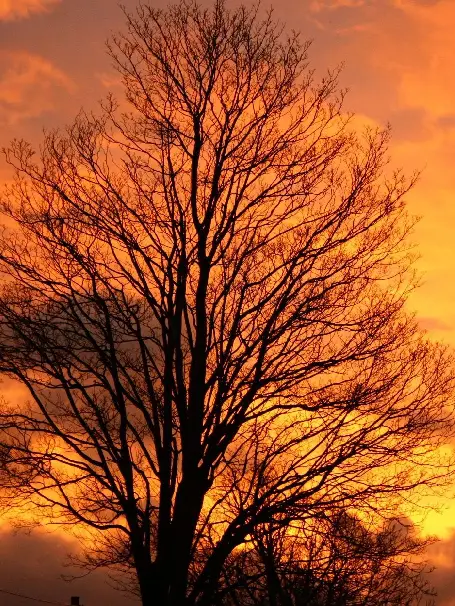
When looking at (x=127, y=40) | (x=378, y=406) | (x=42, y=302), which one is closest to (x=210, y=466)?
(x=378, y=406)

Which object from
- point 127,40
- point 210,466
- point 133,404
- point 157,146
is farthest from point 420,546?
point 127,40

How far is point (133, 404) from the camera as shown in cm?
1249

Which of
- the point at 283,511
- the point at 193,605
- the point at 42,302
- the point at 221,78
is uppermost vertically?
the point at 221,78

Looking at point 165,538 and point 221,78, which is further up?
point 221,78

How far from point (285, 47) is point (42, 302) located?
208 inches

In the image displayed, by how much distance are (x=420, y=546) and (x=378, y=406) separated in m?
2.25

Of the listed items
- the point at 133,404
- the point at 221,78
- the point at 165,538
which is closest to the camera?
the point at 165,538

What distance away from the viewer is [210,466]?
12.1m

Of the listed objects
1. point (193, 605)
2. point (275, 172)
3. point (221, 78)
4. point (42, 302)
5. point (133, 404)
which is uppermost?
point (221, 78)

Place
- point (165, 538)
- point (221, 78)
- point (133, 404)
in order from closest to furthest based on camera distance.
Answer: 1. point (165, 538)
2. point (133, 404)
3. point (221, 78)

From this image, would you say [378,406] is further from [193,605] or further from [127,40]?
[127,40]

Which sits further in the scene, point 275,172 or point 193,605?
point 275,172

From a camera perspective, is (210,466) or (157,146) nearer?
(210,466)

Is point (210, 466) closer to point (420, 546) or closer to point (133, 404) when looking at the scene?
point (133, 404)
